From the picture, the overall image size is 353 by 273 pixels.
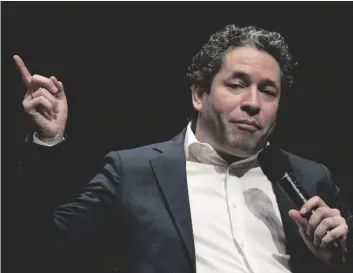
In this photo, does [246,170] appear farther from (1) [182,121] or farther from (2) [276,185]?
(1) [182,121]

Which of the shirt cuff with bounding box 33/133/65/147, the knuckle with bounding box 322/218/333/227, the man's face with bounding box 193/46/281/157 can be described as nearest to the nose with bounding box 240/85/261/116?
the man's face with bounding box 193/46/281/157

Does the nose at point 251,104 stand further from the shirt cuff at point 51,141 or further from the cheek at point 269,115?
the shirt cuff at point 51,141

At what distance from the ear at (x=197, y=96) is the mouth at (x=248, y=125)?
179mm

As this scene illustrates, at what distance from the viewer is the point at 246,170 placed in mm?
1620

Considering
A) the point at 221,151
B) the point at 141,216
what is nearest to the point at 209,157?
the point at 221,151

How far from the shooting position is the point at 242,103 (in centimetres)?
153

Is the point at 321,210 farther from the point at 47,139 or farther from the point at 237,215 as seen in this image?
the point at 47,139

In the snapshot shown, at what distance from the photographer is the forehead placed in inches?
61.5

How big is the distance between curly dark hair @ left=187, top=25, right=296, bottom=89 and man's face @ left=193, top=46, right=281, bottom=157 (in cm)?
2

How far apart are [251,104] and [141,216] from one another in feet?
1.30

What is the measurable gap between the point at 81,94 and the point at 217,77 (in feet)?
1.42

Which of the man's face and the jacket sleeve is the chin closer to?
the man's face

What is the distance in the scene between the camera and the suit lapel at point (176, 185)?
142cm

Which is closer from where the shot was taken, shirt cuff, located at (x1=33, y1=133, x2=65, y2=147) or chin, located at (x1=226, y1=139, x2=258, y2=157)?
shirt cuff, located at (x1=33, y1=133, x2=65, y2=147)
